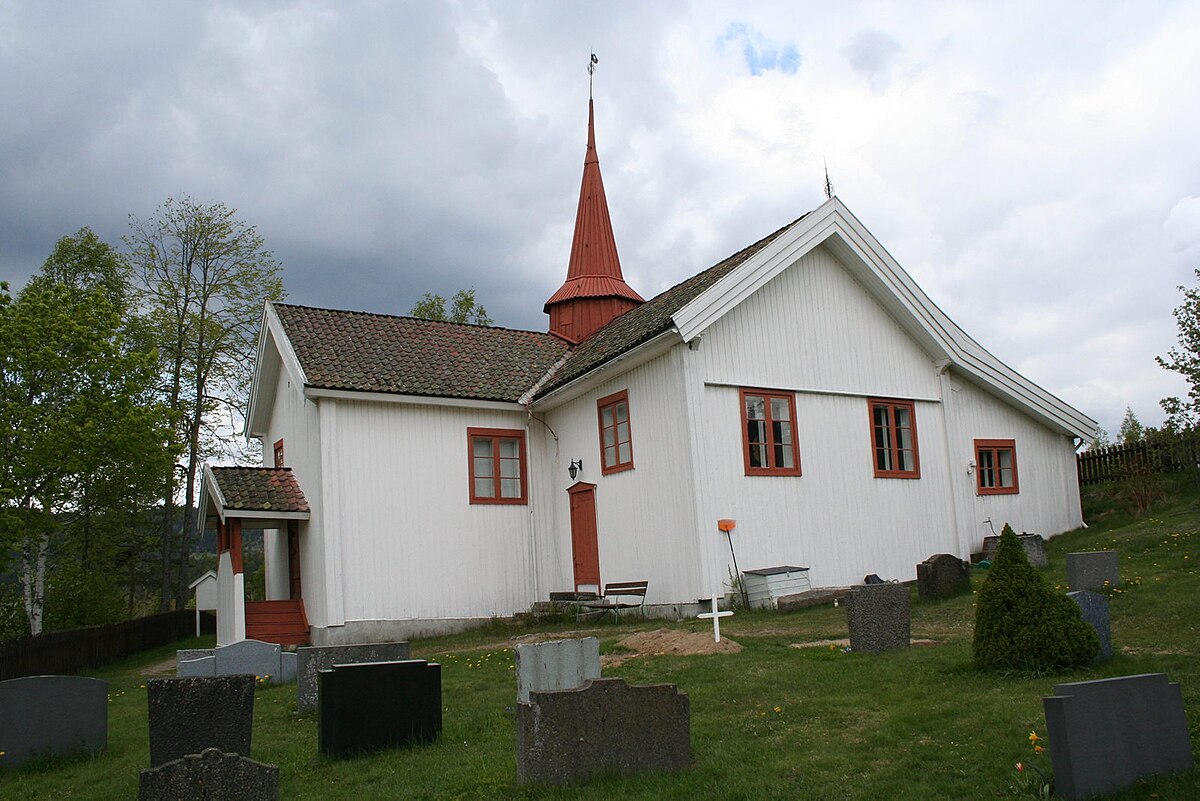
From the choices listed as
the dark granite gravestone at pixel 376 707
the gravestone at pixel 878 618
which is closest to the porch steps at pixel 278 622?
the dark granite gravestone at pixel 376 707

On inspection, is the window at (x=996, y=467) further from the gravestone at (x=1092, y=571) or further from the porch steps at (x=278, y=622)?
the porch steps at (x=278, y=622)

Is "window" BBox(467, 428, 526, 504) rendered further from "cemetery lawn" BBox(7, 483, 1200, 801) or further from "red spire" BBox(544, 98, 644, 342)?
"cemetery lawn" BBox(7, 483, 1200, 801)

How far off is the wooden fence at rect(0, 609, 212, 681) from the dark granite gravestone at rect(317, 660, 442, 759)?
13.1m

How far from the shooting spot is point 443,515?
2103cm

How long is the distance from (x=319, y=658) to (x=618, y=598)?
9.17 meters

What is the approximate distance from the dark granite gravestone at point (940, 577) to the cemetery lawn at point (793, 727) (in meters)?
1.31

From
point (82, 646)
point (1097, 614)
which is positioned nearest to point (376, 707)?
point (1097, 614)

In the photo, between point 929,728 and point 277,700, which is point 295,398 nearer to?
point 277,700

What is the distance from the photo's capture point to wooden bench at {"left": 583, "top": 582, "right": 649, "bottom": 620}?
19078mm

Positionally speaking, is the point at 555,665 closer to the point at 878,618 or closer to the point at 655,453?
the point at 878,618

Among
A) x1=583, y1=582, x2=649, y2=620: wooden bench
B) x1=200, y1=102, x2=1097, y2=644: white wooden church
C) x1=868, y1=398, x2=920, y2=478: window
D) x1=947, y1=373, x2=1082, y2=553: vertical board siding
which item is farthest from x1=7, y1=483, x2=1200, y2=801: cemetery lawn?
x1=947, y1=373, x2=1082, y2=553: vertical board siding

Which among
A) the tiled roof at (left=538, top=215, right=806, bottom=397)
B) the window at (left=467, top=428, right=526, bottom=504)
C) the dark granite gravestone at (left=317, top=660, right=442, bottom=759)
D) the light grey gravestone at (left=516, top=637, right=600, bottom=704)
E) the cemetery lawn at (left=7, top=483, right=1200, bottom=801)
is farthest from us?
the window at (left=467, top=428, right=526, bottom=504)

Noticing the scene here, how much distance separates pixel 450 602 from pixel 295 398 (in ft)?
18.1

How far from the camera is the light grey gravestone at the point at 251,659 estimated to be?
1334 centimetres
